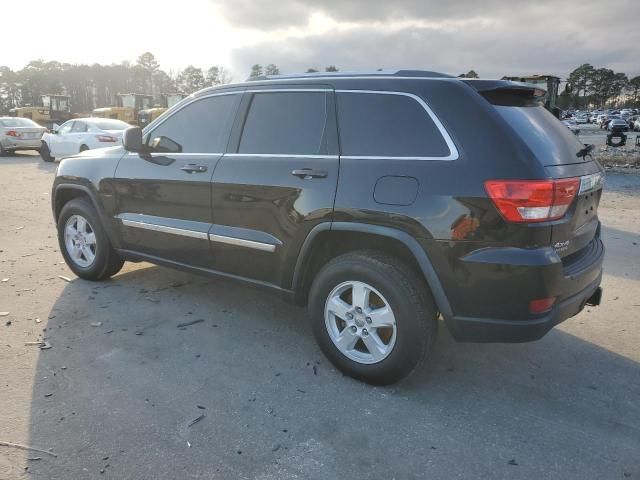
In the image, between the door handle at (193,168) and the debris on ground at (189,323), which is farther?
the debris on ground at (189,323)

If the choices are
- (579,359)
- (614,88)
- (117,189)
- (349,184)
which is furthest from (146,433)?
(614,88)

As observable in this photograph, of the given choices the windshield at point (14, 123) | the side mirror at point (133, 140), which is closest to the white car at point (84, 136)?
the windshield at point (14, 123)

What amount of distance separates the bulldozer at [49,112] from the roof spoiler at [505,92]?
31956 millimetres

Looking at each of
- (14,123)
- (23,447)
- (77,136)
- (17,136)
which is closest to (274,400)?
(23,447)

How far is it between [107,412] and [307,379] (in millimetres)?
1211

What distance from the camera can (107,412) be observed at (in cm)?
297

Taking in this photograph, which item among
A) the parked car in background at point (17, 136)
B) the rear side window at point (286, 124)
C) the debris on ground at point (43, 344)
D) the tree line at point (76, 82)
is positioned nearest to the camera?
the rear side window at point (286, 124)

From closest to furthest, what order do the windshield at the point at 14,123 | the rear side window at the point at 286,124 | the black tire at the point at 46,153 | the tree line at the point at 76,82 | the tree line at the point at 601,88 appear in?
the rear side window at the point at 286,124 < the black tire at the point at 46,153 < the windshield at the point at 14,123 < the tree line at the point at 76,82 < the tree line at the point at 601,88

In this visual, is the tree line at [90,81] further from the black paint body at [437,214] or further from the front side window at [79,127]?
the black paint body at [437,214]

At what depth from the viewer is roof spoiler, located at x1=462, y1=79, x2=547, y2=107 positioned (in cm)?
304

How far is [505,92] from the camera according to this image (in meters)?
3.14

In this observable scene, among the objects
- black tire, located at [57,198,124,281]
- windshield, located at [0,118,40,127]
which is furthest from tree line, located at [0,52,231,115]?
black tire, located at [57,198,124,281]

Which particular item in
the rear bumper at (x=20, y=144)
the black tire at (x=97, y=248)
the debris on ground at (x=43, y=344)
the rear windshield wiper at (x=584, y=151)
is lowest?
the debris on ground at (x=43, y=344)

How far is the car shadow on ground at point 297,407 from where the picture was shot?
8.43 ft
